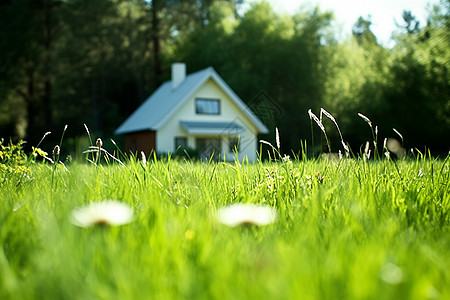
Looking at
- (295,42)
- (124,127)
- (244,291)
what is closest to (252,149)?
(124,127)

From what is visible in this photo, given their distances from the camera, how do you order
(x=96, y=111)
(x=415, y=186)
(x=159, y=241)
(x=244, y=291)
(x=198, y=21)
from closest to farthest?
1. (x=244, y=291)
2. (x=159, y=241)
3. (x=415, y=186)
4. (x=198, y=21)
5. (x=96, y=111)

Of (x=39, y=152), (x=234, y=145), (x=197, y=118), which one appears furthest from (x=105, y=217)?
(x=197, y=118)

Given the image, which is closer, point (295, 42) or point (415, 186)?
point (415, 186)

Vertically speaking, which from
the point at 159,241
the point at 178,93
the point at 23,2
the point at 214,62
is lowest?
the point at 159,241

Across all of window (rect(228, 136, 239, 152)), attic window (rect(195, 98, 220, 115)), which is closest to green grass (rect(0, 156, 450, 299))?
window (rect(228, 136, 239, 152))

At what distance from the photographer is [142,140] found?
30469mm

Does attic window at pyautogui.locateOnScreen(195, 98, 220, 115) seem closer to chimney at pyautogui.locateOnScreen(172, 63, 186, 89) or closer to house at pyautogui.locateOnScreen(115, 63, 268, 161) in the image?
house at pyautogui.locateOnScreen(115, 63, 268, 161)

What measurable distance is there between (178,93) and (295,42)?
44.7 feet

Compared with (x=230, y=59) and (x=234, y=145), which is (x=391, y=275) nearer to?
(x=234, y=145)

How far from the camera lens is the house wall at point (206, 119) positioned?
28.2 metres

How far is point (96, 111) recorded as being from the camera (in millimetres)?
43875

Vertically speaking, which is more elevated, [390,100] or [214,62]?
[214,62]

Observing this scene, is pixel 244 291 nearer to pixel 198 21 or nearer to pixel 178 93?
pixel 178 93

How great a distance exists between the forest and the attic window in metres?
5.95
